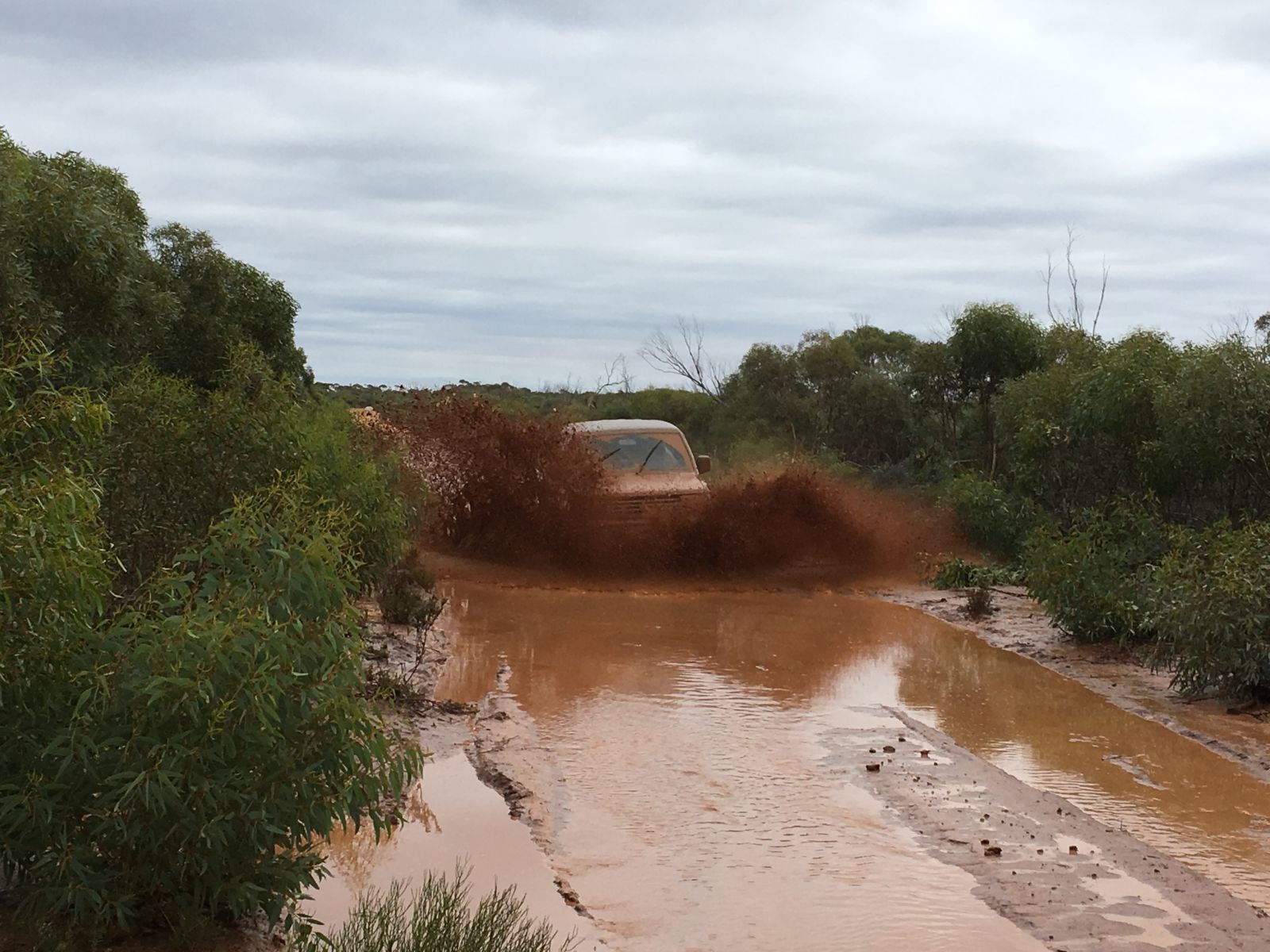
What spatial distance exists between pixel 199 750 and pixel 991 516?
18414mm

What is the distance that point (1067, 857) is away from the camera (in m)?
7.17

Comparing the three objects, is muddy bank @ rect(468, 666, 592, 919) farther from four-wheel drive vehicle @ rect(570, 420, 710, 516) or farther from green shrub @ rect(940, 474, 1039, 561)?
green shrub @ rect(940, 474, 1039, 561)

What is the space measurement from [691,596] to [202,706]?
1333 centimetres

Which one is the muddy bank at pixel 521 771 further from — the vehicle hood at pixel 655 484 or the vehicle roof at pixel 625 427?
the vehicle roof at pixel 625 427

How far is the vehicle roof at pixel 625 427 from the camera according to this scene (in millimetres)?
20125

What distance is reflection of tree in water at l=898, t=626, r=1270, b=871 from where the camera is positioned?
8.29 meters

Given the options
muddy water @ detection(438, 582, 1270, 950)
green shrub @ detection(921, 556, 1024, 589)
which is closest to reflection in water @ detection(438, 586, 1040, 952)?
muddy water @ detection(438, 582, 1270, 950)

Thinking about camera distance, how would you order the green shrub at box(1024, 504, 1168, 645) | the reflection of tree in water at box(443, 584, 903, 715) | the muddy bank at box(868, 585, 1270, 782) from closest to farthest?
the muddy bank at box(868, 585, 1270, 782) < the reflection of tree in water at box(443, 584, 903, 715) < the green shrub at box(1024, 504, 1168, 645)

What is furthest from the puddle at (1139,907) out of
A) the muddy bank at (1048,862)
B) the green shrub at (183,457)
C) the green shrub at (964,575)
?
the green shrub at (964,575)

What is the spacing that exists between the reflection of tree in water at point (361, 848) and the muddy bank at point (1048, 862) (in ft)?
9.28

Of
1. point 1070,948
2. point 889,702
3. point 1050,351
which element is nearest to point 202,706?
point 1070,948

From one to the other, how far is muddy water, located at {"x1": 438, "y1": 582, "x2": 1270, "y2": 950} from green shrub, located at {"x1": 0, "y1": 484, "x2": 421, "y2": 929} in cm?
179

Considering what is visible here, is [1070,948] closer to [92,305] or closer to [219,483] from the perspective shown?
[219,483]

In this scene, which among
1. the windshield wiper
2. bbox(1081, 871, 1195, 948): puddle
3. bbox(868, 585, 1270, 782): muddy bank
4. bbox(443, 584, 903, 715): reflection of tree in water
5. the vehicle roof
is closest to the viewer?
bbox(1081, 871, 1195, 948): puddle
